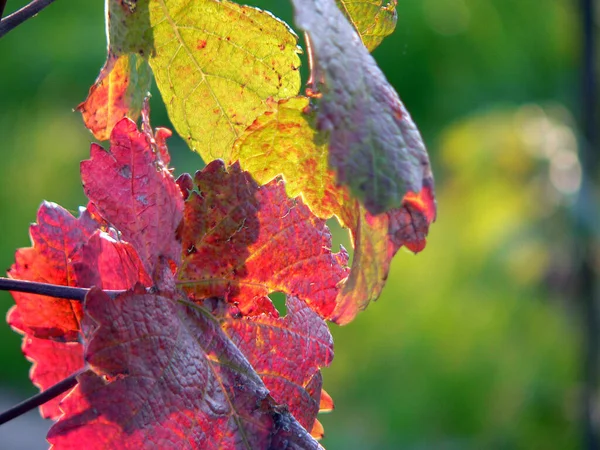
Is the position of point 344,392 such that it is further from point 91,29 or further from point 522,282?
point 91,29

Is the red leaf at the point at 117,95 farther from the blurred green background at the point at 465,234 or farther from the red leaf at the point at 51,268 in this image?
the blurred green background at the point at 465,234

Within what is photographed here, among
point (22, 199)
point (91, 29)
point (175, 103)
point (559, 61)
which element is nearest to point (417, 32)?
point (559, 61)

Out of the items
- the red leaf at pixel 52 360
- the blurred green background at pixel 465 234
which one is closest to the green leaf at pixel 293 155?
the red leaf at pixel 52 360

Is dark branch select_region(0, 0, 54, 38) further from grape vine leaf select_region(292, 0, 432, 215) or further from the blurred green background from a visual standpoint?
the blurred green background

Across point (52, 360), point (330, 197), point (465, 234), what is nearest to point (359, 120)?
point (330, 197)

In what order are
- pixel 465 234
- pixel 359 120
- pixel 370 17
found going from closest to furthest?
pixel 359 120 < pixel 370 17 < pixel 465 234

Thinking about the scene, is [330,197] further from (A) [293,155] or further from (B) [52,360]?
(B) [52,360]
